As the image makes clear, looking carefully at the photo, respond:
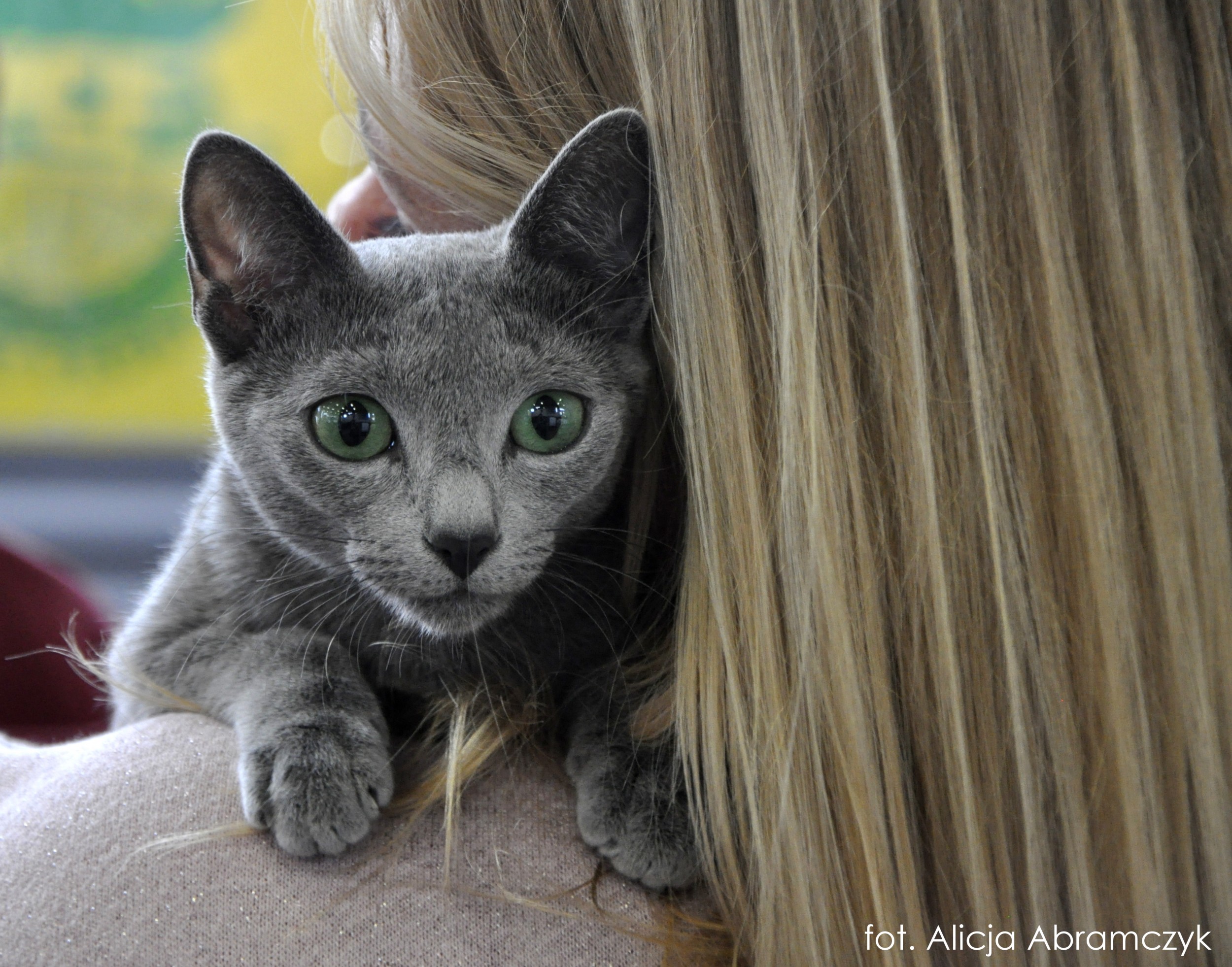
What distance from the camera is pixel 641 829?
663 mm

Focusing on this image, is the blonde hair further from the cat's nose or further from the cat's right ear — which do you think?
the cat's right ear

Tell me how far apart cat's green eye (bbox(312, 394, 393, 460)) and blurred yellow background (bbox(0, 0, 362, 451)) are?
2.05 m

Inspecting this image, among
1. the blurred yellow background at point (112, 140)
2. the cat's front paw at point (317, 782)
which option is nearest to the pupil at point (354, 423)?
the cat's front paw at point (317, 782)

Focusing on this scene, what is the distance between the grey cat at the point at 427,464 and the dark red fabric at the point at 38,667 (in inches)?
22.1

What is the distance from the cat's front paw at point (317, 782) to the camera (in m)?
0.64

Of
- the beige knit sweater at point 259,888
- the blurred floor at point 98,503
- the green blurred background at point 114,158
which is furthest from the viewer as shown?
the blurred floor at point 98,503

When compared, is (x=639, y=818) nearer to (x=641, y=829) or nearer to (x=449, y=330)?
(x=641, y=829)

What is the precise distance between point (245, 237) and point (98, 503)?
2396 millimetres

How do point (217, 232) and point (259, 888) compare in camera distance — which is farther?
point (217, 232)

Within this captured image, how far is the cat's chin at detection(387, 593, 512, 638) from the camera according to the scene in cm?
71

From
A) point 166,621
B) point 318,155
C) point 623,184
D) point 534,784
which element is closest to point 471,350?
point 623,184

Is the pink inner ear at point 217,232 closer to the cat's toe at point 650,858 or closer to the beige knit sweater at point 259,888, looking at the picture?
the beige knit sweater at point 259,888

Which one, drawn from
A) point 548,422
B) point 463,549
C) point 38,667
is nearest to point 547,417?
point 548,422

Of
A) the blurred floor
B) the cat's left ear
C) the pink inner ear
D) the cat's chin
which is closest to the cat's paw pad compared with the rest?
the cat's chin
